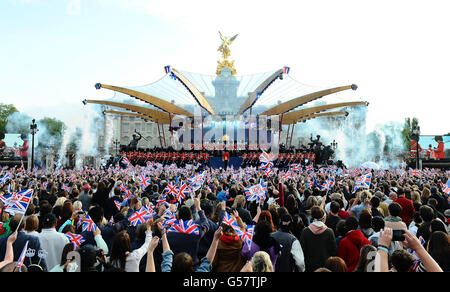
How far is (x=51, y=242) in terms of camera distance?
4945 mm

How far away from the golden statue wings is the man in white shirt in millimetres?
77398

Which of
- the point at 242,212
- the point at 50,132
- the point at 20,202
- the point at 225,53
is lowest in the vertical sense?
the point at 242,212

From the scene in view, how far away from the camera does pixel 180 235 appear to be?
4.70 metres

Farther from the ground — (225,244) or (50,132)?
(50,132)

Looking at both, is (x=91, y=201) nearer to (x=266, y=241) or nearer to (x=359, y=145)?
(x=266, y=241)

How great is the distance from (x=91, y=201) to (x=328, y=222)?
5.87 m

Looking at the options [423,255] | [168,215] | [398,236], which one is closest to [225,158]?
[168,215]

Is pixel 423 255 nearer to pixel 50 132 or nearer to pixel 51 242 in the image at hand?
pixel 51 242

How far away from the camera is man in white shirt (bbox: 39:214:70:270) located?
4.89 metres

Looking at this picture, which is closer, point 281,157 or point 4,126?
point 281,157

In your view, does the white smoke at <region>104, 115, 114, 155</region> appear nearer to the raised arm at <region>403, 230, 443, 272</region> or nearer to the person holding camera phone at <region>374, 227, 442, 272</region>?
the person holding camera phone at <region>374, 227, 442, 272</region>

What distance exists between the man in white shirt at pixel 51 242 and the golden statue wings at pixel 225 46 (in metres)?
77.4

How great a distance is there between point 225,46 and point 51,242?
255ft

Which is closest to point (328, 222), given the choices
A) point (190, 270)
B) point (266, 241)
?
point (266, 241)
